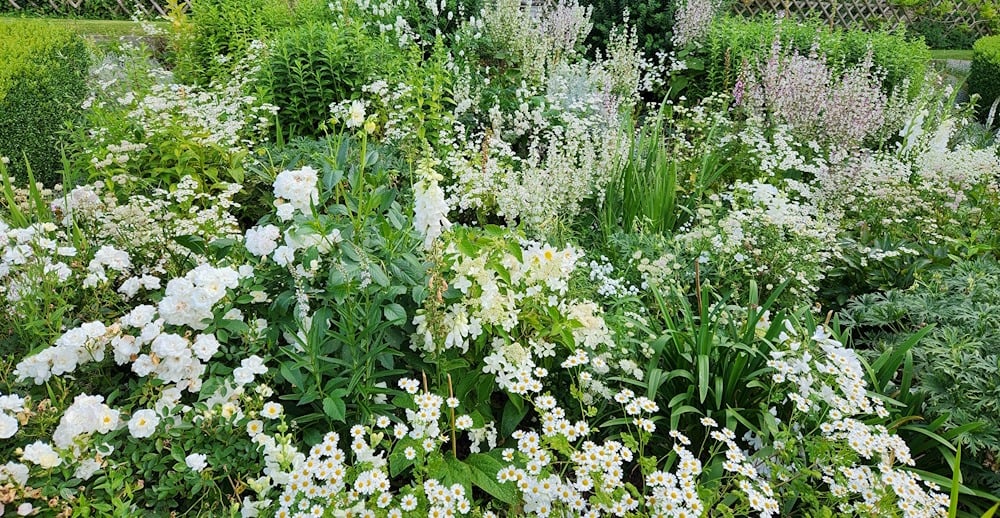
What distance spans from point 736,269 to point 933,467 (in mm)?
1041

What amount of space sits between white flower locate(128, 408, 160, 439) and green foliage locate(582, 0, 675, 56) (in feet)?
18.4

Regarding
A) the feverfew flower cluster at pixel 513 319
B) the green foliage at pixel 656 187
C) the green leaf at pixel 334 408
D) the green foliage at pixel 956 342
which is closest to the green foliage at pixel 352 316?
the green leaf at pixel 334 408

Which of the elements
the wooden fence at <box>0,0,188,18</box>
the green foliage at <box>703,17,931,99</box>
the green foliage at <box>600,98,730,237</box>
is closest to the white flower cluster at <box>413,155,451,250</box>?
the green foliage at <box>600,98,730,237</box>

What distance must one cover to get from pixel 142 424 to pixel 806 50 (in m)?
6.23

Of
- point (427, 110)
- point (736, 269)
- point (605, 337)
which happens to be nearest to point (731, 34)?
point (427, 110)

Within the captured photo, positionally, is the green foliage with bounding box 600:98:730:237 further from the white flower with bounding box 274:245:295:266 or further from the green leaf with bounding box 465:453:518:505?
the white flower with bounding box 274:245:295:266

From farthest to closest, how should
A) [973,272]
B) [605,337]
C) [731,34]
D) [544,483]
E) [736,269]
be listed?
1. [731,34]
2. [736,269]
3. [973,272]
4. [605,337]
5. [544,483]

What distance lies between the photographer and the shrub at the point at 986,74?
7.02 meters

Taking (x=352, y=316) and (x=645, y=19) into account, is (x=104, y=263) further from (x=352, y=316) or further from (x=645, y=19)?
(x=645, y=19)

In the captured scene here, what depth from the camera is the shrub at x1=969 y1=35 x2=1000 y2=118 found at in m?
7.02

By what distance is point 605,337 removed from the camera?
6.62 ft

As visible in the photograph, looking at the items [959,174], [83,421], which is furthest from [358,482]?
[959,174]

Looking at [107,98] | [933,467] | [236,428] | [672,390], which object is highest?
[107,98]

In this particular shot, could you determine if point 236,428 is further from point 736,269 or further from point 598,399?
point 736,269
